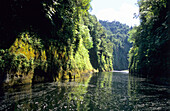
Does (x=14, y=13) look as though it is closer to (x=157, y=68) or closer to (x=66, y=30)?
(x=66, y=30)

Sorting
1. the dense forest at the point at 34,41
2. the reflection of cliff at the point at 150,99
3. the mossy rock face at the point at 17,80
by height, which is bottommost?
the reflection of cliff at the point at 150,99

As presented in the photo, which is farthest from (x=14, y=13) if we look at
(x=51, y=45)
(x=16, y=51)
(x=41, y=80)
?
(x=41, y=80)

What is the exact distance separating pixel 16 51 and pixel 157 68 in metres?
20.9

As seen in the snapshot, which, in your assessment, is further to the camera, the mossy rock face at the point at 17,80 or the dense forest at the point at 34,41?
the dense forest at the point at 34,41

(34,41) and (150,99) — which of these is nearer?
(150,99)

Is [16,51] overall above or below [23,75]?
above

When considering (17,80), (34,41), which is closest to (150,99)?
(17,80)

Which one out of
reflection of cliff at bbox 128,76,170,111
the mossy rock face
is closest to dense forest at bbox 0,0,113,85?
the mossy rock face

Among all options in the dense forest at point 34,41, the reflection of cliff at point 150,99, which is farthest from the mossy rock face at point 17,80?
the reflection of cliff at point 150,99

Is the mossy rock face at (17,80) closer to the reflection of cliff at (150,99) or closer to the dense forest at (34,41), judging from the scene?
the dense forest at (34,41)

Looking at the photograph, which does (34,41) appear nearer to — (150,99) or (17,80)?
(17,80)

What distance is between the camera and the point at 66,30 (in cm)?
1795

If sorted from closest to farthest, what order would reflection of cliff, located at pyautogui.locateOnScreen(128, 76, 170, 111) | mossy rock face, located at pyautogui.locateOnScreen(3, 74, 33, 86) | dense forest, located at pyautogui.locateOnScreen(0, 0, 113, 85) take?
reflection of cliff, located at pyautogui.locateOnScreen(128, 76, 170, 111)
mossy rock face, located at pyautogui.locateOnScreen(3, 74, 33, 86)
dense forest, located at pyautogui.locateOnScreen(0, 0, 113, 85)

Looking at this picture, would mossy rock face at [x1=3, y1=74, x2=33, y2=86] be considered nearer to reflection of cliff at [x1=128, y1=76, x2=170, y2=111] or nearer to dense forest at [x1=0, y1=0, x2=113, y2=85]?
dense forest at [x1=0, y1=0, x2=113, y2=85]
